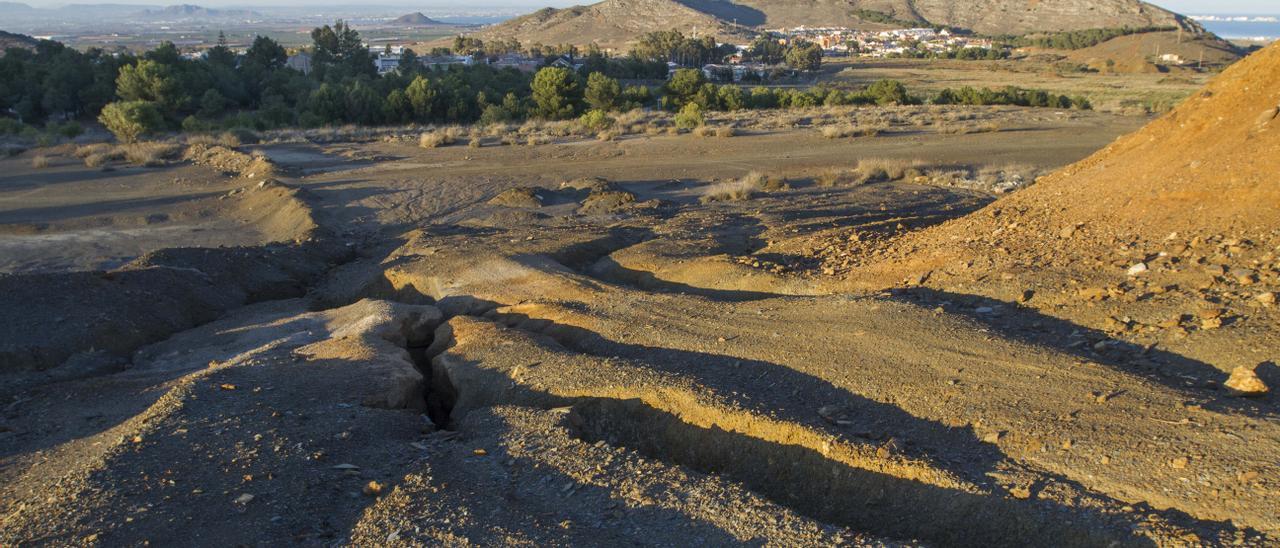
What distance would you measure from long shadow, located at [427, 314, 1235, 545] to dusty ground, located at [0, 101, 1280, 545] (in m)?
0.02

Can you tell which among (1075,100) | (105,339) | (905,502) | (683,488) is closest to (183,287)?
(105,339)

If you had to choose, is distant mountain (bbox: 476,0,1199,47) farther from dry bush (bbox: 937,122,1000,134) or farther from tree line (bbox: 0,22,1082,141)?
dry bush (bbox: 937,122,1000,134)

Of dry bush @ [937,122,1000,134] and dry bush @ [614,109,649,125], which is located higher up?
dry bush @ [937,122,1000,134]

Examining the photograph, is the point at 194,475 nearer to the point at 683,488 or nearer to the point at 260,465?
the point at 260,465

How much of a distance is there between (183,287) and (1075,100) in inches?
1700

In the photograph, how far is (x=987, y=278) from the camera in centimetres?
955

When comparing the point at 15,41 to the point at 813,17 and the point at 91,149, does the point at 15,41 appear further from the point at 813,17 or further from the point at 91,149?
the point at 813,17

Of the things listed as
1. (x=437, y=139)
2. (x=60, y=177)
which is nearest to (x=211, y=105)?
(x=437, y=139)

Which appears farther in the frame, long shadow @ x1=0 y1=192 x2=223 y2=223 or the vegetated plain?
long shadow @ x1=0 y1=192 x2=223 y2=223

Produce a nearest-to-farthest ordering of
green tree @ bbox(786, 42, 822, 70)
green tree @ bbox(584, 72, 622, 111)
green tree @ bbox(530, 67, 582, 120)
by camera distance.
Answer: green tree @ bbox(530, 67, 582, 120), green tree @ bbox(584, 72, 622, 111), green tree @ bbox(786, 42, 822, 70)

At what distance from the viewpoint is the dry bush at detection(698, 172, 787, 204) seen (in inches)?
801

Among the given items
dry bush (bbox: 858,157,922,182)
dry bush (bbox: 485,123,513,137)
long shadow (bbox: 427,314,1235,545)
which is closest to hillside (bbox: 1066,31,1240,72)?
dry bush (bbox: 485,123,513,137)

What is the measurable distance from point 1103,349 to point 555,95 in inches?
1450

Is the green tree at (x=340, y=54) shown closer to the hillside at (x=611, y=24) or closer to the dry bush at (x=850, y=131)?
the dry bush at (x=850, y=131)
